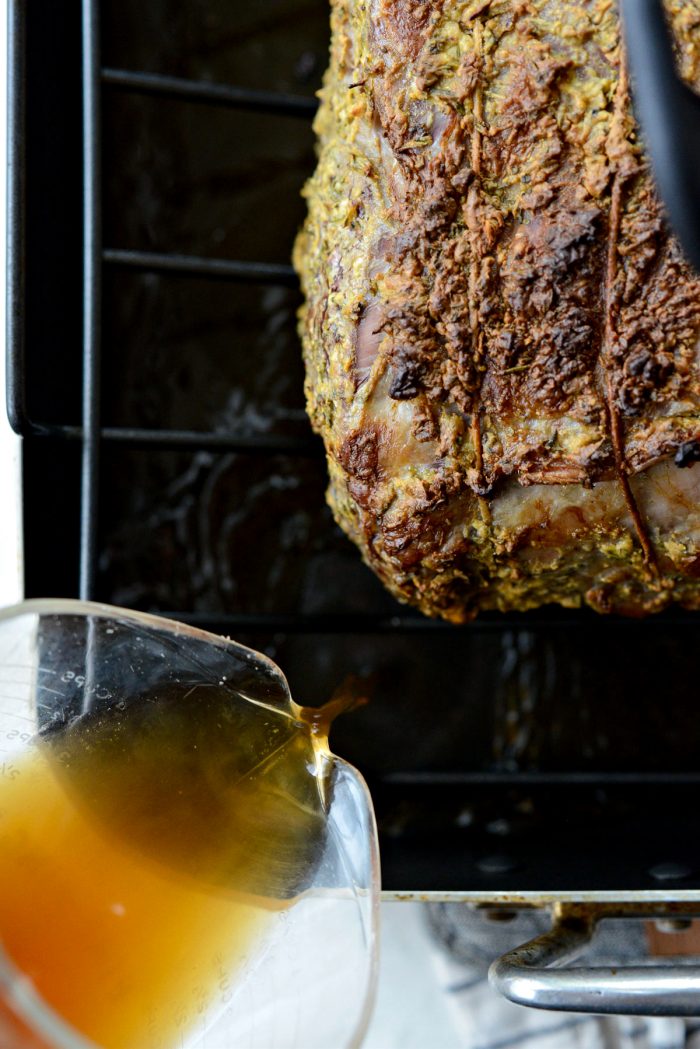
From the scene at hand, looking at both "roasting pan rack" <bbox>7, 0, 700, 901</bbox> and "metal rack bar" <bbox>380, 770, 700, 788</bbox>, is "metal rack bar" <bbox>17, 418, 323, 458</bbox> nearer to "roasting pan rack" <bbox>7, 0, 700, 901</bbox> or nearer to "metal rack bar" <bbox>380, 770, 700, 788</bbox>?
"roasting pan rack" <bbox>7, 0, 700, 901</bbox>

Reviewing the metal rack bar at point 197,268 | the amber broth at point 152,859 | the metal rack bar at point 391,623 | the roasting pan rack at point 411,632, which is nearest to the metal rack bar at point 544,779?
the roasting pan rack at point 411,632

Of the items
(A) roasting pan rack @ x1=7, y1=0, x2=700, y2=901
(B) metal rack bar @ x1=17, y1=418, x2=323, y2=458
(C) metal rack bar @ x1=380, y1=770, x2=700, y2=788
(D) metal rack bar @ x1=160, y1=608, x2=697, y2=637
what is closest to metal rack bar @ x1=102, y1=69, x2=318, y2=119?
(A) roasting pan rack @ x1=7, y1=0, x2=700, y2=901

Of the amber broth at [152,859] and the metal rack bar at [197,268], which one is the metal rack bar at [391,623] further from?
the metal rack bar at [197,268]

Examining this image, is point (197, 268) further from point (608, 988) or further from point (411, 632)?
point (608, 988)

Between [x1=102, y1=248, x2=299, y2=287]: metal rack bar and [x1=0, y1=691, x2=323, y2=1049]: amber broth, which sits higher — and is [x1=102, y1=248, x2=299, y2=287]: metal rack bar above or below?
above

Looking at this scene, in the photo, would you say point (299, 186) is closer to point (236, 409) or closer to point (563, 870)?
point (236, 409)

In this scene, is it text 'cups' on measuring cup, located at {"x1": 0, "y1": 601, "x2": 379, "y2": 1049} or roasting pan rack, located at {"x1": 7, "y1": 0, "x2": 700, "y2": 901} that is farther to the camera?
roasting pan rack, located at {"x1": 7, "y1": 0, "x2": 700, "y2": 901}
